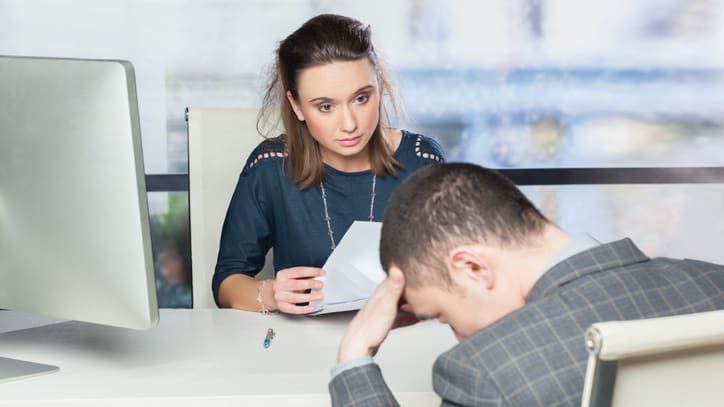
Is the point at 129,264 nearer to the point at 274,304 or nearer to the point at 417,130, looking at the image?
the point at 274,304

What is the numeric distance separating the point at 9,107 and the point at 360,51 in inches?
36.6

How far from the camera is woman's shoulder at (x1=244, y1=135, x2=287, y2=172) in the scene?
2246 millimetres

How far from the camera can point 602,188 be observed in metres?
3.69

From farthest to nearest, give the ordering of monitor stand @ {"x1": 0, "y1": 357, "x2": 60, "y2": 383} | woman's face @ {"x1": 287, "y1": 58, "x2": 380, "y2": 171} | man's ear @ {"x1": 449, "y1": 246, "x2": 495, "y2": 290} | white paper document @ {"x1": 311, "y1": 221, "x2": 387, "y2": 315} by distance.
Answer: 1. woman's face @ {"x1": 287, "y1": 58, "x2": 380, "y2": 171}
2. white paper document @ {"x1": 311, "y1": 221, "x2": 387, "y2": 315}
3. monitor stand @ {"x1": 0, "y1": 357, "x2": 60, "y2": 383}
4. man's ear @ {"x1": 449, "y1": 246, "x2": 495, "y2": 290}

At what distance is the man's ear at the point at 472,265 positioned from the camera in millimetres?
1062

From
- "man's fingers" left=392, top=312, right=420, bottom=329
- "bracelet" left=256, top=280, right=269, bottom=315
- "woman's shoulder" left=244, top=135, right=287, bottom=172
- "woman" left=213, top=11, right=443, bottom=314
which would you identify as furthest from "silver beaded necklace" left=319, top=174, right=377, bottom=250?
"man's fingers" left=392, top=312, right=420, bottom=329

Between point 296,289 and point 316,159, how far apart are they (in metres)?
0.60

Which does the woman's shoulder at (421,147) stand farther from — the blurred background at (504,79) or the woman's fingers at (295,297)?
the blurred background at (504,79)

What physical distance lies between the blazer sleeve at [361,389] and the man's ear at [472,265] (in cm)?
17

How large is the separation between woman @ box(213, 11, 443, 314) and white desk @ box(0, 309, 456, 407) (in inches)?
12.2

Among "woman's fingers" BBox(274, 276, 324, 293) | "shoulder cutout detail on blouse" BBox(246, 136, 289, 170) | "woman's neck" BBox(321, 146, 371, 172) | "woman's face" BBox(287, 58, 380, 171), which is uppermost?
"woman's face" BBox(287, 58, 380, 171)

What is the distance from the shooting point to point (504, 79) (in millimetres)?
3572

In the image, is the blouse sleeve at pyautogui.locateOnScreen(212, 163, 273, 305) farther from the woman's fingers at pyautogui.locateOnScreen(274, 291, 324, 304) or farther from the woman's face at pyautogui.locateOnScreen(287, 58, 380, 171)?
the woman's fingers at pyautogui.locateOnScreen(274, 291, 324, 304)

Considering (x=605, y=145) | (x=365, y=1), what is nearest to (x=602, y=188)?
(x=605, y=145)
